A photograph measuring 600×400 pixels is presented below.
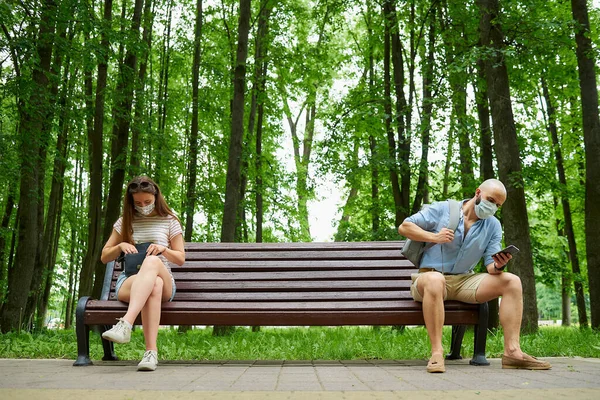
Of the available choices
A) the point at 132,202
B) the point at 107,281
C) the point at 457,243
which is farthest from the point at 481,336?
the point at 107,281

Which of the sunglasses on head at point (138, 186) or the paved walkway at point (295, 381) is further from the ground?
the sunglasses on head at point (138, 186)

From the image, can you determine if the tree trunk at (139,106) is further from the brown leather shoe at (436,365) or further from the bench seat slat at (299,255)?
the brown leather shoe at (436,365)

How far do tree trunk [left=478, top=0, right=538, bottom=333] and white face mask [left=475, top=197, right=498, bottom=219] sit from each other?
5390 millimetres

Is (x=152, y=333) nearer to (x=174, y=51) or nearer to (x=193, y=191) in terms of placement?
(x=193, y=191)

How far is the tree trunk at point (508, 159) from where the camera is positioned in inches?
417

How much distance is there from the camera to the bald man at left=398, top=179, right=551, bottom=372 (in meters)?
5.22

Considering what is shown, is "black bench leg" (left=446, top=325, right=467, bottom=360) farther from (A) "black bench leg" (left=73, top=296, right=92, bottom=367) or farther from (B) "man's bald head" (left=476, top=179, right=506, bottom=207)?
(A) "black bench leg" (left=73, top=296, right=92, bottom=367)

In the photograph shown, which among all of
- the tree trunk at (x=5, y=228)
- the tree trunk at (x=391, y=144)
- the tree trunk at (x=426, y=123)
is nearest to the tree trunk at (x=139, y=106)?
A: the tree trunk at (x=5, y=228)

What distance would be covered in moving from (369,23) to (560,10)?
4821mm

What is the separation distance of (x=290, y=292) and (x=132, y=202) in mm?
1583

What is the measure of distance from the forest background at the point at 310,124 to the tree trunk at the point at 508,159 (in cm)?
2

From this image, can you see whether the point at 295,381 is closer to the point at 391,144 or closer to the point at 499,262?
the point at 499,262

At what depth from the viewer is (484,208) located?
533cm

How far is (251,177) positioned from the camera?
65.1 feet
